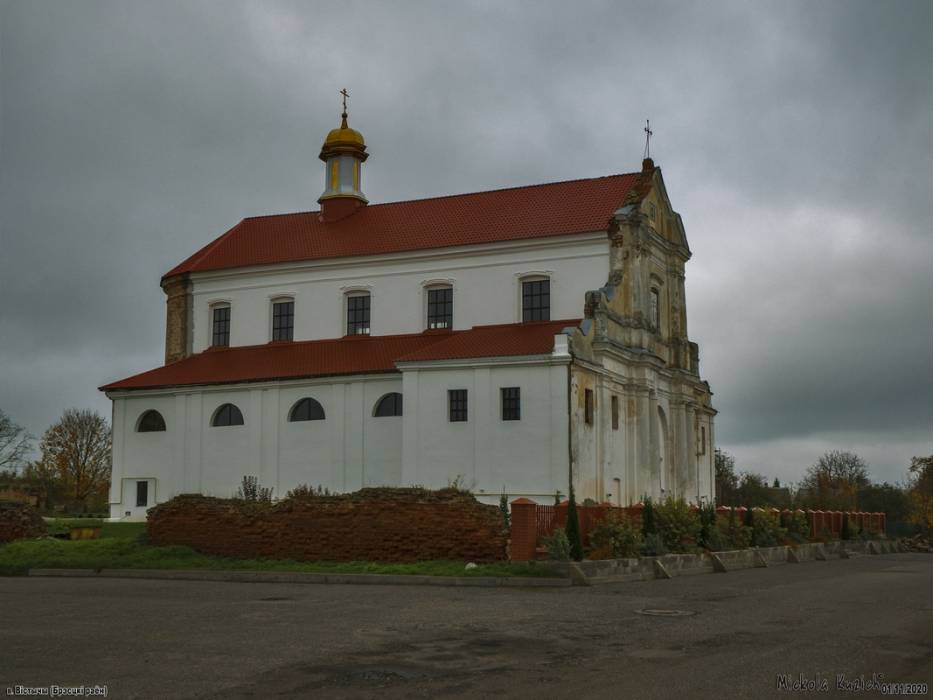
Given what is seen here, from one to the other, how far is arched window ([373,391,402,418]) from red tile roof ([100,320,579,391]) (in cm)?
100

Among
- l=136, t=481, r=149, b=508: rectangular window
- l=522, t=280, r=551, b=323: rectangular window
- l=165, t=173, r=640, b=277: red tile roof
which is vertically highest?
l=165, t=173, r=640, b=277: red tile roof

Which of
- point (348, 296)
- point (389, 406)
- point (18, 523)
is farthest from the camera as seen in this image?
point (348, 296)

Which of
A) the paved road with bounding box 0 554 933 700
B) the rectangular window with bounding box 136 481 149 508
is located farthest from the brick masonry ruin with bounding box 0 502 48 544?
the rectangular window with bounding box 136 481 149 508

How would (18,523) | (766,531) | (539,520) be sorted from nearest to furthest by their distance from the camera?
(539,520)
(18,523)
(766,531)

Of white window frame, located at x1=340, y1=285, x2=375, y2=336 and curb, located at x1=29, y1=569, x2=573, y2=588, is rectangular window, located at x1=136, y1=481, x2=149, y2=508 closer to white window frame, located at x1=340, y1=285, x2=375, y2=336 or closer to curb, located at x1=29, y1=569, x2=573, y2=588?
white window frame, located at x1=340, y1=285, x2=375, y2=336

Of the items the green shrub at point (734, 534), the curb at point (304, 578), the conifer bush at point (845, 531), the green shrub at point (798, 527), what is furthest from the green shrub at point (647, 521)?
the conifer bush at point (845, 531)

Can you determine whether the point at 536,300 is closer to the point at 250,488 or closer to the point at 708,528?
the point at 250,488

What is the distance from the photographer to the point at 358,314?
42969 mm

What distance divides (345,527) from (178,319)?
24.3m

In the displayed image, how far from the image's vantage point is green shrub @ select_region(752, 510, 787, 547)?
3372 centimetres

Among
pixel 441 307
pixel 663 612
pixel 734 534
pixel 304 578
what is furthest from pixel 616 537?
pixel 441 307

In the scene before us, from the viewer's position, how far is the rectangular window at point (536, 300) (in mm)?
39638

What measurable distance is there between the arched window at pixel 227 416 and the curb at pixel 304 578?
1520 centimetres

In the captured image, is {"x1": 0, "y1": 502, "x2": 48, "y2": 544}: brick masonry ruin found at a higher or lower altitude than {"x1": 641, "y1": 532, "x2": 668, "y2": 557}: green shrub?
higher
